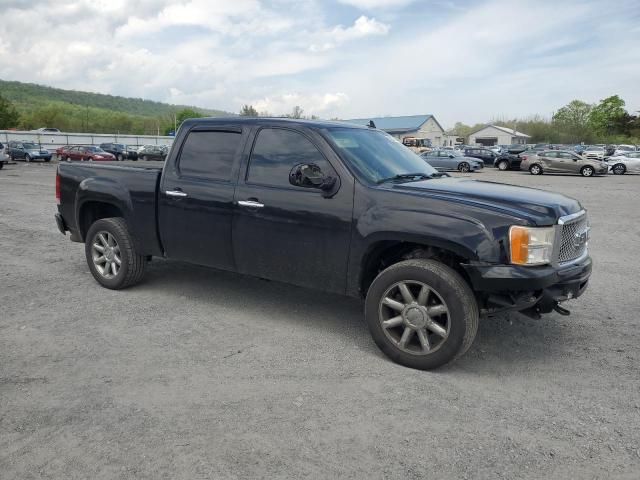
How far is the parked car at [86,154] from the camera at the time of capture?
127 feet

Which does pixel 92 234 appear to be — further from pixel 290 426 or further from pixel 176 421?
pixel 290 426

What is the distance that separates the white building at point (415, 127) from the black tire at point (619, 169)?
49645 mm

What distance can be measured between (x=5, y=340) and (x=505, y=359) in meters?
4.09

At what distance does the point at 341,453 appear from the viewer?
2.88 m

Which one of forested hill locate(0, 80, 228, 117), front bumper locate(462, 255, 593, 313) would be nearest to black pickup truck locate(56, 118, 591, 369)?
front bumper locate(462, 255, 593, 313)

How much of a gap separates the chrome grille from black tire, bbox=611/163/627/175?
35.2m

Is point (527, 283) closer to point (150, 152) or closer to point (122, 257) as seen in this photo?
point (122, 257)

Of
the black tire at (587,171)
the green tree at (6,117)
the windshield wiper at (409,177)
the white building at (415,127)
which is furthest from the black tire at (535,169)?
the green tree at (6,117)

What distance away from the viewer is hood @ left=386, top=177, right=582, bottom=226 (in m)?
3.71

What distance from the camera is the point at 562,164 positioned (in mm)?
31891

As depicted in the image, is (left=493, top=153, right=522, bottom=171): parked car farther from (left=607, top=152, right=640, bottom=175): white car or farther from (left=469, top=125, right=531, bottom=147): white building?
(left=469, top=125, right=531, bottom=147): white building

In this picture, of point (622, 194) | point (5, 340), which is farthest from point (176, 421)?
point (622, 194)

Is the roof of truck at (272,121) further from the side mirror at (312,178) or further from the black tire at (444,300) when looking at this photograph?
the black tire at (444,300)

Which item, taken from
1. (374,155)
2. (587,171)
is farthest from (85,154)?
(374,155)
